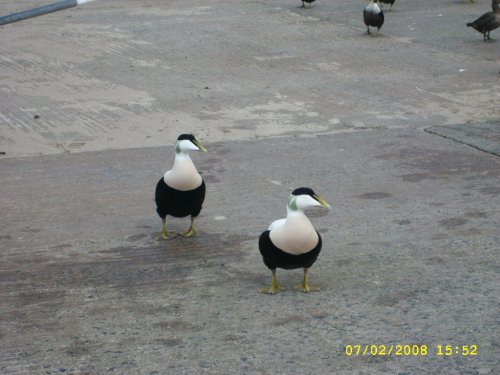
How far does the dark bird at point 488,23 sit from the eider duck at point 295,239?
379 inches

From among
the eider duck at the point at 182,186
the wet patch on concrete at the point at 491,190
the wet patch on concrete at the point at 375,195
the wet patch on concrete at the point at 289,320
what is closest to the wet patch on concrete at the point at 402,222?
the wet patch on concrete at the point at 375,195

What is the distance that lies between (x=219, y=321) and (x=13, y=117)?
602 cm

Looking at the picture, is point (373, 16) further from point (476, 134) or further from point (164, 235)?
point (164, 235)

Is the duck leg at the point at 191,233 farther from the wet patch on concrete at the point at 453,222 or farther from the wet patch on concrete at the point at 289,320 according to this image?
the wet patch on concrete at the point at 453,222

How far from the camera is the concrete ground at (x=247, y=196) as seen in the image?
4.89 meters

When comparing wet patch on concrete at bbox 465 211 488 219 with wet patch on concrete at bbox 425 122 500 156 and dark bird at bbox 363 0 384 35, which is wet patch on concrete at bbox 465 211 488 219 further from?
Result: dark bird at bbox 363 0 384 35

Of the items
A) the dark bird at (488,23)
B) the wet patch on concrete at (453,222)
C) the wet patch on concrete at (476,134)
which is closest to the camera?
the wet patch on concrete at (453,222)

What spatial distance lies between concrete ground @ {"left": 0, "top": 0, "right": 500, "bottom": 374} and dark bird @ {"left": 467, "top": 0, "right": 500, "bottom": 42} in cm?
29

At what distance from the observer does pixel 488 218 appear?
683 cm

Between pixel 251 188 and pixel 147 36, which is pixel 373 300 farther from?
pixel 147 36

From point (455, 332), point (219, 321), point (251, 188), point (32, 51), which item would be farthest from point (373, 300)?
point (32, 51)
